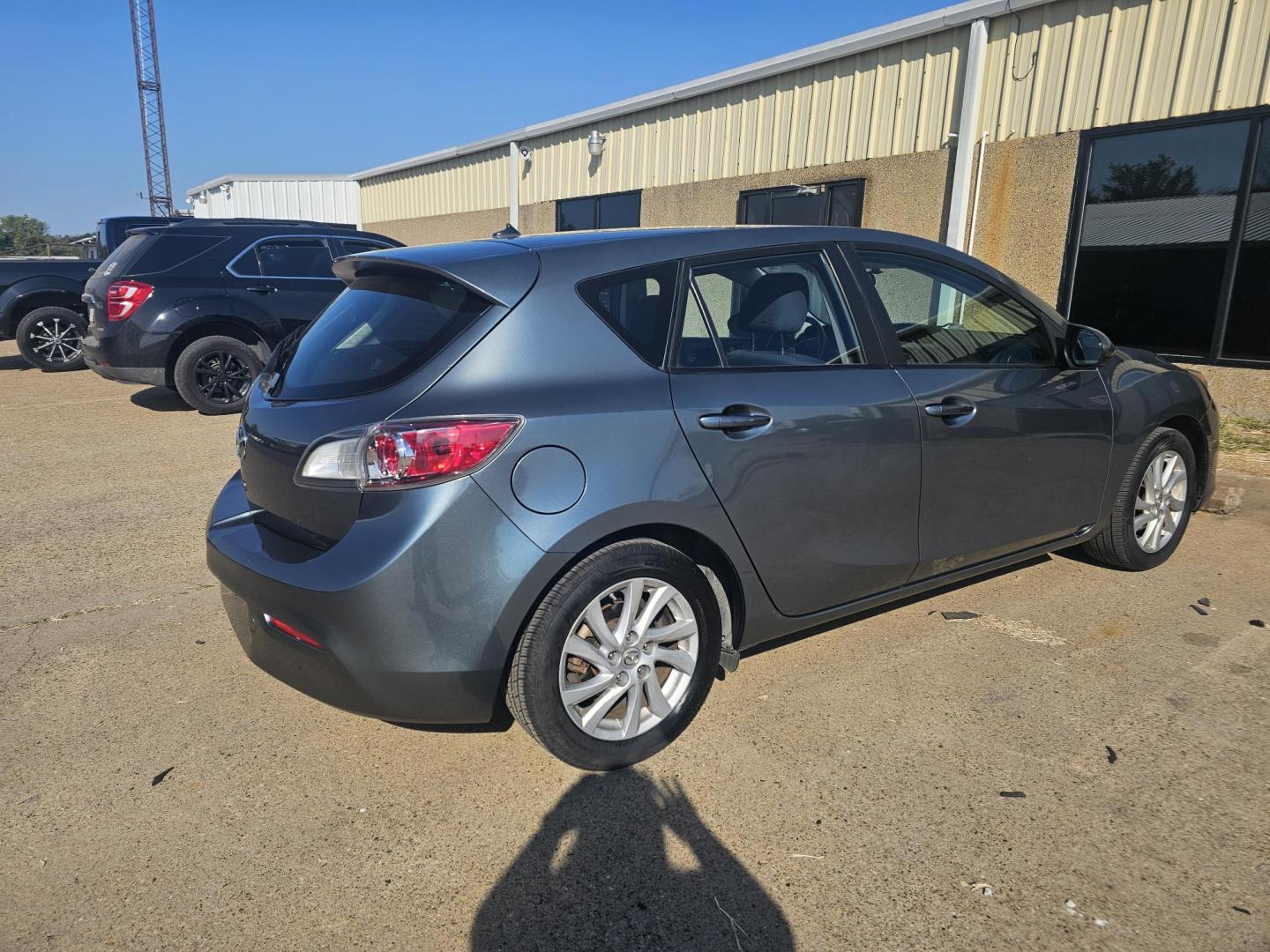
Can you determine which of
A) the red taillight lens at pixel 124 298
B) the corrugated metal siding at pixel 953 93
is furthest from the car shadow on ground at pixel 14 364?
the corrugated metal siding at pixel 953 93

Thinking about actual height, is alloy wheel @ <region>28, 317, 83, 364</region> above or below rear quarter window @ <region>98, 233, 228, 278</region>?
below

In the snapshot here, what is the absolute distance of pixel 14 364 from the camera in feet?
42.6

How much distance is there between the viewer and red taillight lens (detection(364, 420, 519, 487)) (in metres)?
2.30

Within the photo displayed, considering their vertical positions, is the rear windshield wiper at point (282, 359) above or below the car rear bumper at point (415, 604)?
above

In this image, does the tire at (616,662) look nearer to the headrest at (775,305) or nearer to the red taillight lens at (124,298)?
the headrest at (775,305)

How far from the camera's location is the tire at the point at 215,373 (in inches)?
324

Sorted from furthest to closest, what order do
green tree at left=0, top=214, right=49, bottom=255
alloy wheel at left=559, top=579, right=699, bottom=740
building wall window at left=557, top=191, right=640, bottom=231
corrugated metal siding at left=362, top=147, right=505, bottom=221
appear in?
1. green tree at left=0, top=214, right=49, bottom=255
2. corrugated metal siding at left=362, top=147, right=505, bottom=221
3. building wall window at left=557, top=191, right=640, bottom=231
4. alloy wheel at left=559, top=579, right=699, bottom=740

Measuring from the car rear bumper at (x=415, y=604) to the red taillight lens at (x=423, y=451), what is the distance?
0.16 ft

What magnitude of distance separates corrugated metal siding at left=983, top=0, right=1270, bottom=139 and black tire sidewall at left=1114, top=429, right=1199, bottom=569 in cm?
443

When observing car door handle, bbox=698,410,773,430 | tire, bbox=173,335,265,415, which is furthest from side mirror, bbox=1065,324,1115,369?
tire, bbox=173,335,265,415

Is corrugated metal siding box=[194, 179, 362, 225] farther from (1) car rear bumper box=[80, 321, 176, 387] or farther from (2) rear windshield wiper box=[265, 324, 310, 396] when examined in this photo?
(2) rear windshield wiper box=[265, 324, 310, 396]

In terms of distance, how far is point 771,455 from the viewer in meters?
2.77

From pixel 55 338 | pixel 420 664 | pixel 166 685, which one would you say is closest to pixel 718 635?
pixel 420 664

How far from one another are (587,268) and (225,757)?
6.23 feet
